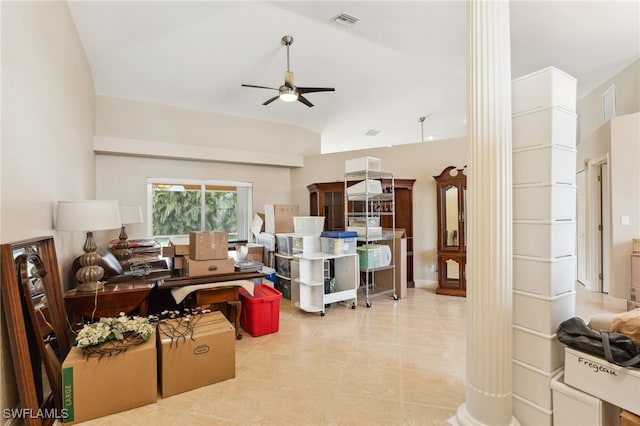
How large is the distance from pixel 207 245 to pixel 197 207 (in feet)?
10.8

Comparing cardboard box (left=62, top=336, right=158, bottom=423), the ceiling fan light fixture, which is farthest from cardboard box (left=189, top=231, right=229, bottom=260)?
the ceiling fan light fixture

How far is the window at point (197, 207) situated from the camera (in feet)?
18.5

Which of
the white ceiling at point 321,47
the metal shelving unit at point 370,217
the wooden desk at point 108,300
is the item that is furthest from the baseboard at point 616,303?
the wooden desk at point 108,300

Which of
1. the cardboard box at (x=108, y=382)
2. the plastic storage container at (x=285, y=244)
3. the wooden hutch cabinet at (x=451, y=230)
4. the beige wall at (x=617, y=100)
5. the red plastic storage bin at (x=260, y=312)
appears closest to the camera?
the cardboard box at (x=108, y=382)

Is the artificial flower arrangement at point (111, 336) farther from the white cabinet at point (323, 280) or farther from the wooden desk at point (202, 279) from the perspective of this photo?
the white cabinet at point (323, 280)

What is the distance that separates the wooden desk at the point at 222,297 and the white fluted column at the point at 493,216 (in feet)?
7.47

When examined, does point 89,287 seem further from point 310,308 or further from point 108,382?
point 310,308

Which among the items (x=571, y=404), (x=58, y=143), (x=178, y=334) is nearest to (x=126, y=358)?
(x=178, y=334)

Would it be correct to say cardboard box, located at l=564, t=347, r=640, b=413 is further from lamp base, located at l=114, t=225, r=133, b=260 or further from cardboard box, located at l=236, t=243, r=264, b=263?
lamp base, located at l=114, t=225, r=133, b=260

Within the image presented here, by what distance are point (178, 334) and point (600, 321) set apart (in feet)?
9.30

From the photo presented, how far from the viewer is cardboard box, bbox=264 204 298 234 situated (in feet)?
17.6

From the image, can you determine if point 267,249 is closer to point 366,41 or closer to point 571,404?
point 366,41

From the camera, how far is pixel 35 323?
1796 mm

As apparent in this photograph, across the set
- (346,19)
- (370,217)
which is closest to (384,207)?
(370,217)
